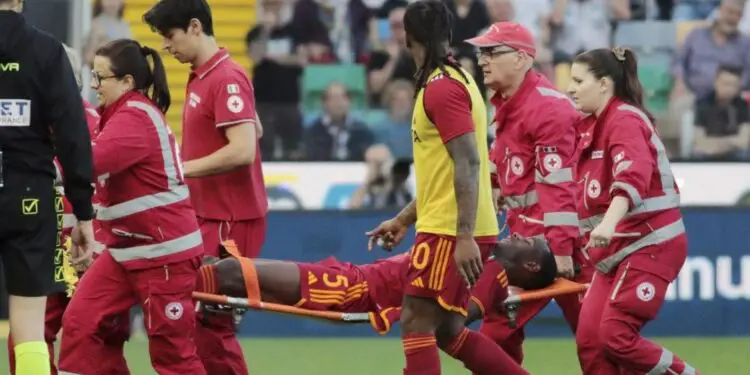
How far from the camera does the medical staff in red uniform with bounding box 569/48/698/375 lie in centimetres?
810

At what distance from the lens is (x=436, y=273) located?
304 inches

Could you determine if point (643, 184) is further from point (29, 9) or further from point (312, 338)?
point (29, 9)

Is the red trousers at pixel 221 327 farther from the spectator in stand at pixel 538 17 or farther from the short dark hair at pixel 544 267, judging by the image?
the spectator in stand at pixel 538 17

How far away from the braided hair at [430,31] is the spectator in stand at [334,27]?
26.8 ft

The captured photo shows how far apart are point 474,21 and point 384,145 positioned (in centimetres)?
209

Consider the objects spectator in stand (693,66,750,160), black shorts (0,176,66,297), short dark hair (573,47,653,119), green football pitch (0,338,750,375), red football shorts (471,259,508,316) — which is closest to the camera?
black shorts (0,176,66,297)

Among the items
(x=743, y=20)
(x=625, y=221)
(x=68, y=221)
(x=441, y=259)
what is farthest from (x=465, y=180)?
(x=743, y=20)

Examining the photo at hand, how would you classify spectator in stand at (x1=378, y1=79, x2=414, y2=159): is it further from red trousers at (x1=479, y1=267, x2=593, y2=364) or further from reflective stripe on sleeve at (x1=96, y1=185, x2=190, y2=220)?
reflective stripe on sleeve at (x1=96, y1=185, x2=190, y2=220)

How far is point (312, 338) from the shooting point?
44.5 feet

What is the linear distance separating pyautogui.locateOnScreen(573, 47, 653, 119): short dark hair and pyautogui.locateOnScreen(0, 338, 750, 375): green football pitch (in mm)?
3138

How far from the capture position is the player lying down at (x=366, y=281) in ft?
27.8

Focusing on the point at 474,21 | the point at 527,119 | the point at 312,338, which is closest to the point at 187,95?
the point at 527,119

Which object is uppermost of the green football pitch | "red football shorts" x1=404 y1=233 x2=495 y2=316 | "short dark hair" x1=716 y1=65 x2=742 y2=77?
"short dark hair" x1=716 y1=65 x2=742 y2=77

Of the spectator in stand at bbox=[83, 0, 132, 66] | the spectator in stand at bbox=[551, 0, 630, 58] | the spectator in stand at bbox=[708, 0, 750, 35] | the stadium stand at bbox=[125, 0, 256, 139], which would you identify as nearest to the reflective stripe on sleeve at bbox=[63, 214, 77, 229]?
the spectator in stand at bbox=[83, 0, 132, 66]
